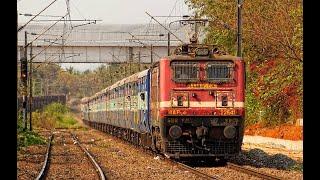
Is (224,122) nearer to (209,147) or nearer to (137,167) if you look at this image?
(209,147)

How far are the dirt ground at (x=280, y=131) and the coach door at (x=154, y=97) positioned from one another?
41.2 feet

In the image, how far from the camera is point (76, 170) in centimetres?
1959

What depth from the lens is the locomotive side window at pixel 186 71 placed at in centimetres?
1906

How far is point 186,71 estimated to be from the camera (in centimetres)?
1911

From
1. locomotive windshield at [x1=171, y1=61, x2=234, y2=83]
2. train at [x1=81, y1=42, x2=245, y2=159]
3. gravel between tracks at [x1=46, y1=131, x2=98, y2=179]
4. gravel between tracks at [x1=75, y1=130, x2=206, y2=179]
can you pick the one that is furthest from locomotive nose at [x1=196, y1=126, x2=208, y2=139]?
gravel between tracks at [x1=46, y1=131, x2=98, y2=179]

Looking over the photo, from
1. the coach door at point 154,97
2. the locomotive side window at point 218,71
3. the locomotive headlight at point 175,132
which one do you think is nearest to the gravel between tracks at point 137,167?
the locomotive headlight at point 175,132

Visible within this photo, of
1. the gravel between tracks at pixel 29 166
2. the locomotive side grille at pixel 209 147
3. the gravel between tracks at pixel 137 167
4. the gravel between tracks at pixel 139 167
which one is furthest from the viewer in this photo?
the locomotive side grille at pixel 209 147

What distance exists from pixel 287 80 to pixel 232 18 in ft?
36.9

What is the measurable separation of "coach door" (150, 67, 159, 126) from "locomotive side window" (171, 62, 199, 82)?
3.79ft

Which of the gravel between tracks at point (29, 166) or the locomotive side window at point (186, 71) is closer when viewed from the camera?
the gravel between tracks at point (29, 166)

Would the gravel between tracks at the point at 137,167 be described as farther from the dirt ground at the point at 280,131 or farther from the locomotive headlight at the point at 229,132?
the dirt ground at the point at 280,131

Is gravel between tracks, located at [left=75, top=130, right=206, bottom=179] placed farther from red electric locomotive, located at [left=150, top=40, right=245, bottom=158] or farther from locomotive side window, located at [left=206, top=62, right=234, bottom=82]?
locomotive side window, located at [left=206, top=62, right=234, bottom=82]
